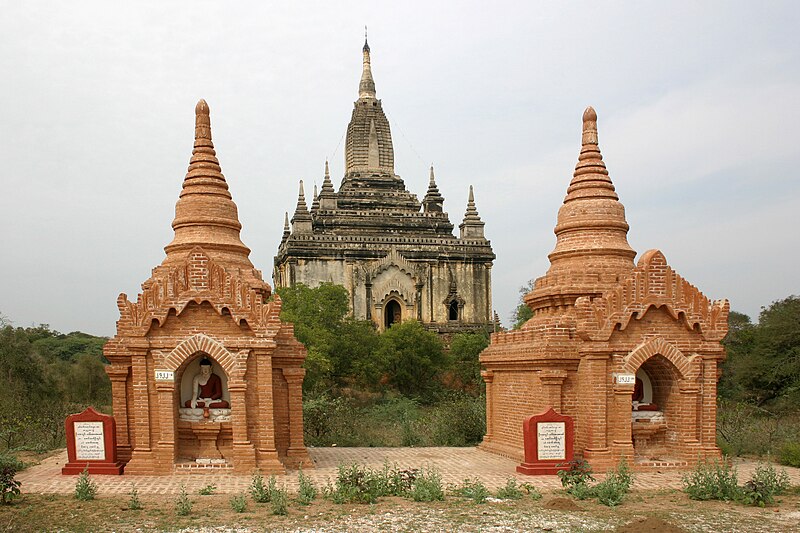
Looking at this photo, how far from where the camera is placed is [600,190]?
15562 millimetres

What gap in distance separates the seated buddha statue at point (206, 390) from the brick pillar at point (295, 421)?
132 centimetres

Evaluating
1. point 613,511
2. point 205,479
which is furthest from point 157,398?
point 613,511

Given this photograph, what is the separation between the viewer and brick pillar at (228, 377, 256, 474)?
511 inches

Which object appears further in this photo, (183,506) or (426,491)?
(426,491)

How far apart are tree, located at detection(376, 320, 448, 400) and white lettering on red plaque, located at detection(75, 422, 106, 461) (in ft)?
62.9

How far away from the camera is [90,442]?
13133mm

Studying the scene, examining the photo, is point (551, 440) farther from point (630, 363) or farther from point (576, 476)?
point (630, 363)

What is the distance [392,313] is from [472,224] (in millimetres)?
7490

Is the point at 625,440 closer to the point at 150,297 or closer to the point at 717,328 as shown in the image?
the point at 717,328

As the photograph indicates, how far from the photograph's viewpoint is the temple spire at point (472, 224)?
4541cm

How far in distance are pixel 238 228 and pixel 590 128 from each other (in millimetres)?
7985

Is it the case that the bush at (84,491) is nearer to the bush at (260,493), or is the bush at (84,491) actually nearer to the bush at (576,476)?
the bush at (260,493)

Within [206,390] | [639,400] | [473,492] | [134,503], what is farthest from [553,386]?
[134,503]

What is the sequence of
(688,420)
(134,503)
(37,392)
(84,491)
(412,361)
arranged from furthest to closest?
1. (412,361)
2. (37,392)
3. (688,420)
4. (84,491)
5. (134,503)
